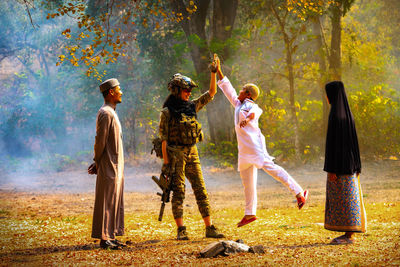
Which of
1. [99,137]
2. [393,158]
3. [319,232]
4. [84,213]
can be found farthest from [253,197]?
[393,158]

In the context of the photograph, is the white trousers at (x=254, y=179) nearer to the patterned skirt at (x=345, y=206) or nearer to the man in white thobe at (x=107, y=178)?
the patterned skirt at (x=345, y=206)

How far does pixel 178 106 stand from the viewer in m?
6.40

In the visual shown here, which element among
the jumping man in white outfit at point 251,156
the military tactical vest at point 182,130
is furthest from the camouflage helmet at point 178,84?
the jumping man in white outfit at point 251,156

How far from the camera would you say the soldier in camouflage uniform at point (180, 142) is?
6.33 meters

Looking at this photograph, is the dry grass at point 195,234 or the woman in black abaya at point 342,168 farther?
the woman in black abaya at point 342,168

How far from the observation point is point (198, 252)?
5656 mm

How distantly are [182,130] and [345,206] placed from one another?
7.74ft

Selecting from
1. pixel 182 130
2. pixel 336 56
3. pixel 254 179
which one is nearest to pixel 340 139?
pixel 254 179

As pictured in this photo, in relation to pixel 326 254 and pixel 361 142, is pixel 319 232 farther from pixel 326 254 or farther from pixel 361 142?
pixel 361 142

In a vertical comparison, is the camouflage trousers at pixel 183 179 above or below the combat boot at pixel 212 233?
above

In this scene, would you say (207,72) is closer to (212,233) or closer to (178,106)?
(178,106)

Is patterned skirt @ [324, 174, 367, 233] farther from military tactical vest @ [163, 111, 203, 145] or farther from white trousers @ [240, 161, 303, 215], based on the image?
military tactical vest @ [163, 111, 203, 145]

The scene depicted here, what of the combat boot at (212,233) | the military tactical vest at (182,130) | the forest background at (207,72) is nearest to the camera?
the military tactical vest at (182,130)

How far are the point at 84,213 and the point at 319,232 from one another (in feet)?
17.3
